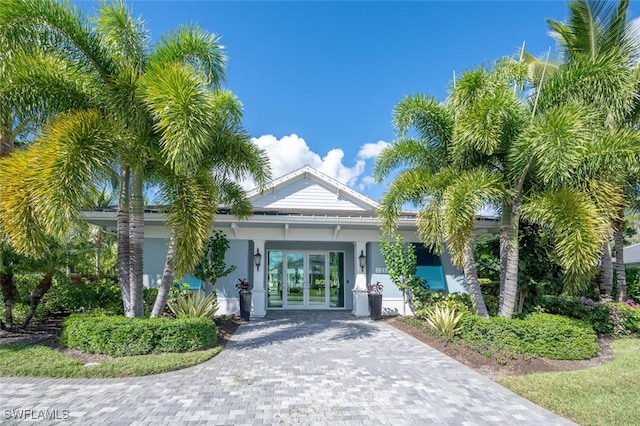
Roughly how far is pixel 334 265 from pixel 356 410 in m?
10.8

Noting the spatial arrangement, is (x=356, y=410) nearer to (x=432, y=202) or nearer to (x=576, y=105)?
(x=432, y=202)

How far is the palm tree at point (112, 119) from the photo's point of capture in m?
6.52

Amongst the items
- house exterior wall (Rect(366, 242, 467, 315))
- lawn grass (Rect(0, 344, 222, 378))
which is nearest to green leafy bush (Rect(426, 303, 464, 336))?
house exterior wall (Rect(366, 242, 467, 315))

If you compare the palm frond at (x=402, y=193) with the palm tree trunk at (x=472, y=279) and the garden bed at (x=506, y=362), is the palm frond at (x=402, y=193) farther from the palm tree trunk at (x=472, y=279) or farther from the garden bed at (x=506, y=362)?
the garden bed at (x=506, y=362)

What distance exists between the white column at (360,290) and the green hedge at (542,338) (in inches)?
229

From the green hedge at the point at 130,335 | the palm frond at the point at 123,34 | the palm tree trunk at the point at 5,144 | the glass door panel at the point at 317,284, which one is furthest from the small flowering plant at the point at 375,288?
the palm tree trunk at the point at 5,144

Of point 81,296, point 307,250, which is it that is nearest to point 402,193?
point 307,250

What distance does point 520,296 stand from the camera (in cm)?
1035

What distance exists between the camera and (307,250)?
15.6m

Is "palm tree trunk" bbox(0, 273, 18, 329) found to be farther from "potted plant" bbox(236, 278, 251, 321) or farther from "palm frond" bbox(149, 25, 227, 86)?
"palm frond" bbox(149, 25, 227, 86)

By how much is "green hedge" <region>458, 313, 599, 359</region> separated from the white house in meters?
5.50

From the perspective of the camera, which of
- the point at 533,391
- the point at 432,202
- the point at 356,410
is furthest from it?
the point at 432,202

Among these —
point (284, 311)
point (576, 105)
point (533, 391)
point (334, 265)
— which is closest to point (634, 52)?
point (576, 105)

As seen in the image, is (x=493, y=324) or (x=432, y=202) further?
(x=432, y=202)
